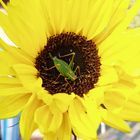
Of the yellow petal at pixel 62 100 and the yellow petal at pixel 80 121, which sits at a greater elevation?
the yellow petal at pixel 62 100

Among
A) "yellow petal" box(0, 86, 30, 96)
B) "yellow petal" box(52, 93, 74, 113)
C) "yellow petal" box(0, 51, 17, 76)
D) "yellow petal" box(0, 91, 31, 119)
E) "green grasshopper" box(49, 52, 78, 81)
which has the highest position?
"yellow petal" box(0, 51, 17, 76)

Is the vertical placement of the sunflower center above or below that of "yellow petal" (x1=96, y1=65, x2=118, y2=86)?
above

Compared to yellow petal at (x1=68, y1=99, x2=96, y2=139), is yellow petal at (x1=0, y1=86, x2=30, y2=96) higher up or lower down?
higher up

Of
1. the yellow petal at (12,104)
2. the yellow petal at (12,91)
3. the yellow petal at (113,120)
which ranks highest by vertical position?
the yellow petal at (12,91)
